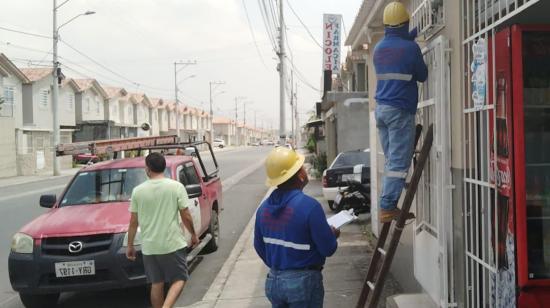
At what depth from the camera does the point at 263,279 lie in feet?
23.5

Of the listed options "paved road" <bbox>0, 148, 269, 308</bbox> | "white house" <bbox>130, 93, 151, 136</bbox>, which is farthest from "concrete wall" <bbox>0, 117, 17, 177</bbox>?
"white house" <bbox>130, 93, 151, 136</bbox>

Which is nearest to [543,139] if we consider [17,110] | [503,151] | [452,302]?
[503,151]

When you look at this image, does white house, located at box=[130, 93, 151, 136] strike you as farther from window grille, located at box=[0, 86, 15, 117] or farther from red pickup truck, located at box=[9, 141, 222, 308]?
red pickup truck, located at box=[9, 141, 222, 308]

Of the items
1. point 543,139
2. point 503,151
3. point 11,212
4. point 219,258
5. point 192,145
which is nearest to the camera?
point 503,151

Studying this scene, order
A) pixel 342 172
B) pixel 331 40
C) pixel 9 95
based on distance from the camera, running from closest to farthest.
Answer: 1. pixel 342 172
2. pixel 331 40
3. pixel 9 95

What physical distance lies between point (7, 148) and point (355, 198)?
90.3ft

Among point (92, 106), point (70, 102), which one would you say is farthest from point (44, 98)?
point (92, 106)

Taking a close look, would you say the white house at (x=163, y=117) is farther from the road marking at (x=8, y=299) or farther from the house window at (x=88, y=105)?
the road marking at (x=8, y=299)

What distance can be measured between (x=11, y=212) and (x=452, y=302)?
13.7 metres

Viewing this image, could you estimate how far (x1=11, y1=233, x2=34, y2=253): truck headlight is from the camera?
19.9 ft

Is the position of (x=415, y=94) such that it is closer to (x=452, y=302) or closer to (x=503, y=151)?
(x=503, y=151)

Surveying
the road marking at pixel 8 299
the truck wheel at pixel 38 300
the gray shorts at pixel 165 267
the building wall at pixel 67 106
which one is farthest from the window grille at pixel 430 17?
the building wall at pixel 67 106

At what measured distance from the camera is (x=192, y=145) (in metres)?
9.89

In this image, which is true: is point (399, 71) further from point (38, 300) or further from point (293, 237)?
point (38, 300)
